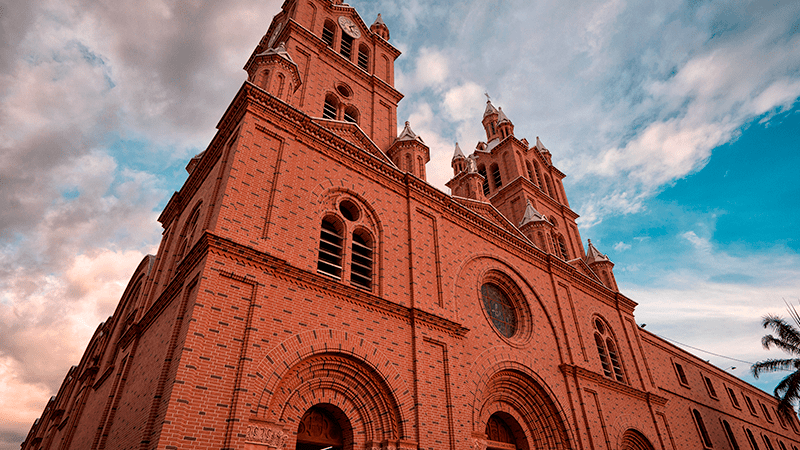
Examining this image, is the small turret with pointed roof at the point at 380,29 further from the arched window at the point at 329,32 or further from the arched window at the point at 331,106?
the arched window at the point at 331,106

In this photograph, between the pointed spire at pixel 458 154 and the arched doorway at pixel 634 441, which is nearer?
the arched doorway at pixel 634 441

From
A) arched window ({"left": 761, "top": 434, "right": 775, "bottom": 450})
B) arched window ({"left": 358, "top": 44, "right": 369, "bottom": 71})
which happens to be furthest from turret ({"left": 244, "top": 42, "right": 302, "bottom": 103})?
arched window ({"left": 761, "top": 434, "right": 775, "bottom": 450})

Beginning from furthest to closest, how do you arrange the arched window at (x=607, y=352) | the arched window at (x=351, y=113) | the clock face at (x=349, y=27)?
the clock face at (x=349, y=27), the arched window at (x=607, y=352), the arched window at (x=351, y=113)

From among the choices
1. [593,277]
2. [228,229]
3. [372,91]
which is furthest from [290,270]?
[593,277]

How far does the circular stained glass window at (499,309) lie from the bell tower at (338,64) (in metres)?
7.64

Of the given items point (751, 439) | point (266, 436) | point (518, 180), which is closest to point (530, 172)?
point (518, 180)

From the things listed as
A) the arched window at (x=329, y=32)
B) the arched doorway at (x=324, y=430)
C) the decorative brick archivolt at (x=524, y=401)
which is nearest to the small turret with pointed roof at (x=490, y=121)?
the arched window at (x=329, y=32)

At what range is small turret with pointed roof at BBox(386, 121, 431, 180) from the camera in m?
17.9

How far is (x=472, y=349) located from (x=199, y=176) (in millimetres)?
11019

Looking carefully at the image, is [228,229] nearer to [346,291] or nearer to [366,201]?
[346,291]

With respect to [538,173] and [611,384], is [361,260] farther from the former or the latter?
[538,173]

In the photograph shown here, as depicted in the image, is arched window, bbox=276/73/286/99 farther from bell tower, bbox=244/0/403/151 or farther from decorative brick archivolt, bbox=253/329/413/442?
decorative brick archivolt, bbox=253/329/413/442

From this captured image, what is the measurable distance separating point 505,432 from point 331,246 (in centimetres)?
915

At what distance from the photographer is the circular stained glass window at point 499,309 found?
57.9ft
